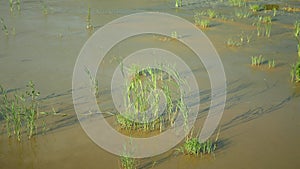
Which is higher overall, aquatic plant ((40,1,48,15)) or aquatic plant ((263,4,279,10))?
aquatic plant ((40,1,48,15))

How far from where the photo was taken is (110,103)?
14.5 ft

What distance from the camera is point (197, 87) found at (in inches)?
196

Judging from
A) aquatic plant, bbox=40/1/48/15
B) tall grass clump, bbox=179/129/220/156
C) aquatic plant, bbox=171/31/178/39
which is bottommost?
tall grass clump, bbox=179/129/220/156

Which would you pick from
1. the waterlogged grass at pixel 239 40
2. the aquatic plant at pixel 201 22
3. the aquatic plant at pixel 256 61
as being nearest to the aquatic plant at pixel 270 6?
the aquatic plant at pixel 201 22

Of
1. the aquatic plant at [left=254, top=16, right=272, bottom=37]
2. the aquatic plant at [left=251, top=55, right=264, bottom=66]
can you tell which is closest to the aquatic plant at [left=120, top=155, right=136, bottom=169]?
the aquatic plant at [left=251, top=55, right=264, bottom=66]

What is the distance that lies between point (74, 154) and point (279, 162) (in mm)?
1808

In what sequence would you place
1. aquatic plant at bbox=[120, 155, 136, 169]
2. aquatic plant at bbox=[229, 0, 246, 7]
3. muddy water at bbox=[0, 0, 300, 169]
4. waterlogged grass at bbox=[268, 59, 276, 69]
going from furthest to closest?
aquatic plant at bbox=[229, 0, 246, 7] → waterlogged grass at bbox=[268, 59, 276, 69] → muddy water at bbox=[0, 0, 300, 169] → aquatic plant at bbox=[120, 155, 136, 169]

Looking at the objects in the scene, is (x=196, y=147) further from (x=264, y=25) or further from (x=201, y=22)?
(x=264, y=25)

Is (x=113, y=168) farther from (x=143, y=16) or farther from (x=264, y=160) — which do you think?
(x=143, y=16)

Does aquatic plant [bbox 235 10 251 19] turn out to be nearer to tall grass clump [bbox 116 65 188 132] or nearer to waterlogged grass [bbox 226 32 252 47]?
waterlogged grass [bbox 226 32 252 47]

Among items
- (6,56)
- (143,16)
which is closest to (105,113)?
(6,56)

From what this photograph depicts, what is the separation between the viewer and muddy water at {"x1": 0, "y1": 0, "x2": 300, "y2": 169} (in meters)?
3.35

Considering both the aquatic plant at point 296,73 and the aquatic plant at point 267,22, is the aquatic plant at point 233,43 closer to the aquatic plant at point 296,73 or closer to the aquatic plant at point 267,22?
the aquatic plant at point 267,22

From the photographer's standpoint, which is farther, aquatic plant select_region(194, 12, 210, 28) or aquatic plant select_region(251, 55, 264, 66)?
aquatic plant select_region(194, 12, 210, 28)
